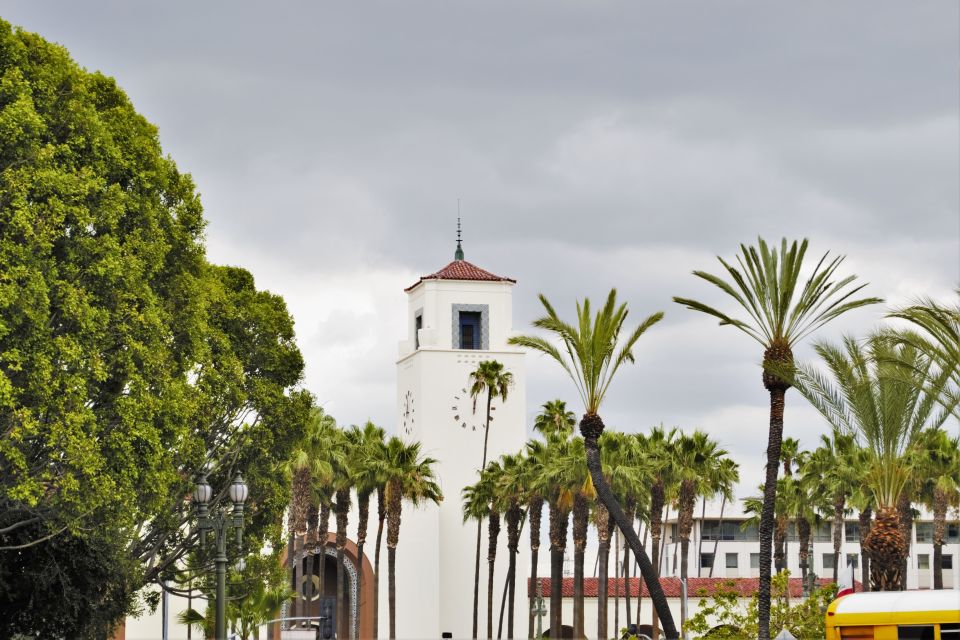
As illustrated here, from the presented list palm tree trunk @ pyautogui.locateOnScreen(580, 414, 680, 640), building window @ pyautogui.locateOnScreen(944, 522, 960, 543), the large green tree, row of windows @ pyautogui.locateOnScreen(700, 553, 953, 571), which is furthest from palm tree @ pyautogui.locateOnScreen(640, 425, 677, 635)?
building window @ pyautogui.locateOnScreen(944, 522, 960, 543)

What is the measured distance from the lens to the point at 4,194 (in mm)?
24234

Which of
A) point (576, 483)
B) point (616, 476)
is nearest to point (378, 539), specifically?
point (576, 483)

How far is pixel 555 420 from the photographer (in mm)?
61500

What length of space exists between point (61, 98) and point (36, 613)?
30.1 ft

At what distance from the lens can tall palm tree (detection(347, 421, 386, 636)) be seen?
5272cm

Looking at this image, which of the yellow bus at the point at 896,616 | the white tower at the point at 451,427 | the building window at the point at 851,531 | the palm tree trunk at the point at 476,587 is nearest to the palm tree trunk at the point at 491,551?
the palm tree trunk at the point at 476,587

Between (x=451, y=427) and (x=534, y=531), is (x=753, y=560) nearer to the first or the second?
(x=451, y=427)

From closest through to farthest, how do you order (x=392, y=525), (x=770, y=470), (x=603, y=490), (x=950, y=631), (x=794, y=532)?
(x=950, y=631), (x=770, y=470), (x=603, y=490), (x=392, y=525), (x=794, y=532)

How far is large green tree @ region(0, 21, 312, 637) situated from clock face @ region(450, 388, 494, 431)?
Result: 3262 centimetres

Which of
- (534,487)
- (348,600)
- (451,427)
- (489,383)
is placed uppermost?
(489,383)

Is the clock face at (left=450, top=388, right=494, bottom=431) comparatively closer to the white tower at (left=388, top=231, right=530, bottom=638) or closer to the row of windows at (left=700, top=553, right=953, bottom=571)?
the white tower at (left=388, top=231, right=530, bottom=638)

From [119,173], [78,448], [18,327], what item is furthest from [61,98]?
[78,448]

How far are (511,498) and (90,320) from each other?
107ft

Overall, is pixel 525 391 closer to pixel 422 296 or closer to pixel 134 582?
pixel 422 296
